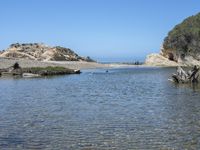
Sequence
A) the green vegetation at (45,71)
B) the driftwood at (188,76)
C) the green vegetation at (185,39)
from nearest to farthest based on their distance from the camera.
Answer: the driftwood at (188,76) → the green vegetation at (45,71) → the green vegetation at (185,39)

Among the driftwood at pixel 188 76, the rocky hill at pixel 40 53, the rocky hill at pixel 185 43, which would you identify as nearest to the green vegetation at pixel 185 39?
the rocky hill at pixel 185 43

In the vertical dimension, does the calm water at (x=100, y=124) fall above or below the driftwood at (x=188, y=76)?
below

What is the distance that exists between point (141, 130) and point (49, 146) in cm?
498

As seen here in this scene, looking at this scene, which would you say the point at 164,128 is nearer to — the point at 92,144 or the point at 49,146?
the point at 92,144

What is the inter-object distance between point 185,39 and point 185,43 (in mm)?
1252

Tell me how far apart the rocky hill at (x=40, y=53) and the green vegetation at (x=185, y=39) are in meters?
32.1

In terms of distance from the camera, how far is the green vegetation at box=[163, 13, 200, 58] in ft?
440

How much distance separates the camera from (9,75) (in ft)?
236

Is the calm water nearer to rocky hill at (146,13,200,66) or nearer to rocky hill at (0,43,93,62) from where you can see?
rocky hill at (146,13,200,66)

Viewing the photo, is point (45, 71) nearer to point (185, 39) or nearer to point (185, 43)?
point (185, 39)

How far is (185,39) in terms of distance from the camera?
447ft

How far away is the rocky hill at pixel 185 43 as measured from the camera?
13362 centimetres

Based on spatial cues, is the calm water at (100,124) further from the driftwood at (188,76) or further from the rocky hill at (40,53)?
the rocky hill at (40,53)

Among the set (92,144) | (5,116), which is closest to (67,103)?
(5,116)
